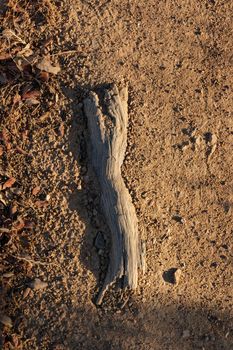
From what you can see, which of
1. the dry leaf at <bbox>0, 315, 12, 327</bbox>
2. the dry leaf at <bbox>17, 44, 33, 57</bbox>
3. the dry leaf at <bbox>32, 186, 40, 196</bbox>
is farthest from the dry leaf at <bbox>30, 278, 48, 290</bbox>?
the dry leaf at <bbox>17, 44, 33, 57</bbox>

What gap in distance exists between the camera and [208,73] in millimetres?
2637

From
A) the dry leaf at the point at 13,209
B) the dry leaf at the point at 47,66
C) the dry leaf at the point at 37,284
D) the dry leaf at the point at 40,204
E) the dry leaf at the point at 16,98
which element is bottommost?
the dry leaf at the point at 37,284

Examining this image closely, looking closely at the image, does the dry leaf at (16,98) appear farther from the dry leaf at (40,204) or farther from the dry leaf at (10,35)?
the dry leaf at (40,204)

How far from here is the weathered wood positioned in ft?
8.04

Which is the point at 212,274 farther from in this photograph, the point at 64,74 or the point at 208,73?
the point at 64,74

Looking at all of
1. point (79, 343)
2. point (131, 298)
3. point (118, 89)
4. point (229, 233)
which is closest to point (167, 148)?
point (118, 89)

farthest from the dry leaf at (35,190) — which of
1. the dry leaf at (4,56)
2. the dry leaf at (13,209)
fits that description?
the dry leaf at (4,56)

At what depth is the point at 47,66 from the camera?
2465mm

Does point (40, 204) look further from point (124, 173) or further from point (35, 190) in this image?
point (124, 173)

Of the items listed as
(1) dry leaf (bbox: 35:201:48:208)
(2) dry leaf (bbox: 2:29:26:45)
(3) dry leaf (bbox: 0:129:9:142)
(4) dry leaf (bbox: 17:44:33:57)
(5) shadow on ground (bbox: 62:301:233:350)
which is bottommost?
(5) shadow on ground (bbox: 62:301:233:350)

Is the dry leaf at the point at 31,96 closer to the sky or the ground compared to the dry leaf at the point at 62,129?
closer to the sky

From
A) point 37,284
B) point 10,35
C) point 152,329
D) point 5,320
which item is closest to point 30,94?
point 10,35

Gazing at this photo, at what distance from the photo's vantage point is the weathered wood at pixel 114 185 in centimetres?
245

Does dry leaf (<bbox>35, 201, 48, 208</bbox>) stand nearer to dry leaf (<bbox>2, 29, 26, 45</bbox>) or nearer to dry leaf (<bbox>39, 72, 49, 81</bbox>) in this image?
dry leaf (<bbox>39, 72, 49, 81</bbox>)
